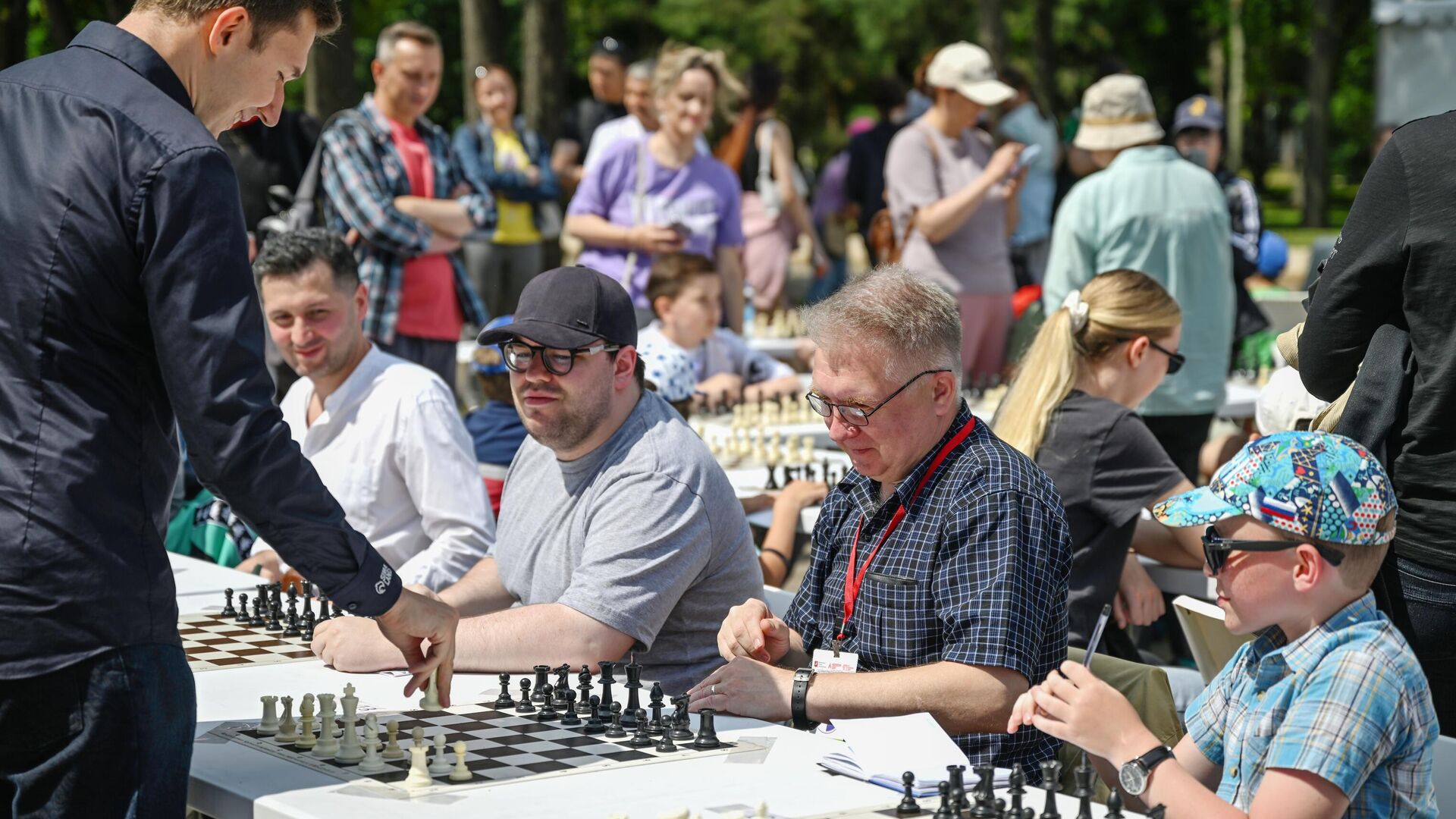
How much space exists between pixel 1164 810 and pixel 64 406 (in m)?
1.59

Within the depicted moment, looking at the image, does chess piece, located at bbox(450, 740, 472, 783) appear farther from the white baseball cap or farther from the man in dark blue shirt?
the white baseball cap

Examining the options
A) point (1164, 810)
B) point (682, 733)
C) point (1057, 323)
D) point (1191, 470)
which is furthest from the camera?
point (1191, 470)

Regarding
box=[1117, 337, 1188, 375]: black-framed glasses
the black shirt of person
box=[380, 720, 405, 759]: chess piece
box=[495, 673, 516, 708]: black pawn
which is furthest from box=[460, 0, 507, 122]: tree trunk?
box=[380, 720, 405, 759]: chess piece

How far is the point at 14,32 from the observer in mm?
12477

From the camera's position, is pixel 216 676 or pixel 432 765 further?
pixel 216 676

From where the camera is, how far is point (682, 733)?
2.84 m

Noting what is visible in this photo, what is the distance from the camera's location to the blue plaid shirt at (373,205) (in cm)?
720

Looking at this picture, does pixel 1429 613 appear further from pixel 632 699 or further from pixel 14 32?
pixel 14 32

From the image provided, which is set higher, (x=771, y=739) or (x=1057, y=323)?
(x=1057, y=323)

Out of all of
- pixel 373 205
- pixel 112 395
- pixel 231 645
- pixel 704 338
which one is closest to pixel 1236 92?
pixel 704 338

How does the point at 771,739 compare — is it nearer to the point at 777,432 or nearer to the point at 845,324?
the point at 845,324

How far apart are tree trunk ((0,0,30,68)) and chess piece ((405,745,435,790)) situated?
432 inches

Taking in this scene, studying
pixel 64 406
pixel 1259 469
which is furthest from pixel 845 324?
pixel 64 406

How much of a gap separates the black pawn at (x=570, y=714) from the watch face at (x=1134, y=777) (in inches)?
38.7
